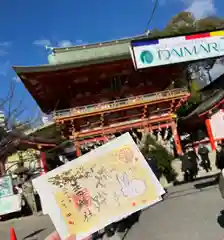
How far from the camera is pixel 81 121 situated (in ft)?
82.1

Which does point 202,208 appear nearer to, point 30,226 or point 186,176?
point 30,226

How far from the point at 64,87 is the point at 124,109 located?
4954 mm

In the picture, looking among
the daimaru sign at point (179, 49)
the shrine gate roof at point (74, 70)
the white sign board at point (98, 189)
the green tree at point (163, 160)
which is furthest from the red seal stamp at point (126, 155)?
the shrine gate roof at point (74, 70)

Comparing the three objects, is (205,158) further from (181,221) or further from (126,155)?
(126,155)

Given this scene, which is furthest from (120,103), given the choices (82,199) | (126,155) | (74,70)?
(82,199)

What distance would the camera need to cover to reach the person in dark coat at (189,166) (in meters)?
Result: 15.3

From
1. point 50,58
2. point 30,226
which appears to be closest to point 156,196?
point 30,226

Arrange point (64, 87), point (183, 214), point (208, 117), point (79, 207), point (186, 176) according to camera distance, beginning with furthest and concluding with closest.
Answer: point (64, 87) → point (208, 117) → point (186, 176) → point (183, 214) → point (79, 207)

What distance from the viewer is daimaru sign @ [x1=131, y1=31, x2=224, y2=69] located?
51.8ft

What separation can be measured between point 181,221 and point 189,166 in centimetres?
796

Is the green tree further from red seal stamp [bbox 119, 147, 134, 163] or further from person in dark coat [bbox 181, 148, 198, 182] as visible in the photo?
red seal stamp [bbox 119, 147, 134, 163]

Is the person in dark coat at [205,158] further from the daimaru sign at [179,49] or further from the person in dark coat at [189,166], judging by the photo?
the daimaru sign at [179,49]

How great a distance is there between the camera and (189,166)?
15352mm

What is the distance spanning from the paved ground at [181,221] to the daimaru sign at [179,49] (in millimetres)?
7056
